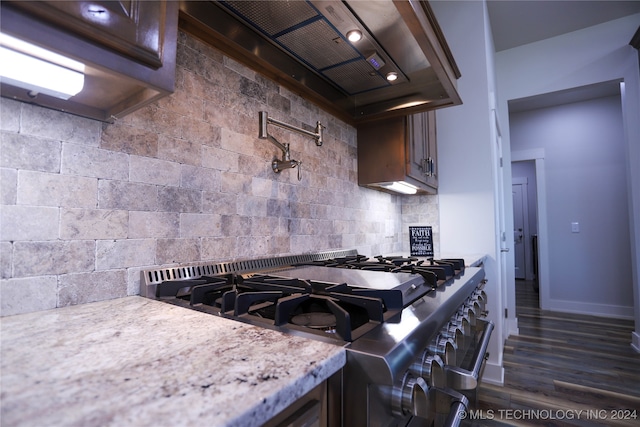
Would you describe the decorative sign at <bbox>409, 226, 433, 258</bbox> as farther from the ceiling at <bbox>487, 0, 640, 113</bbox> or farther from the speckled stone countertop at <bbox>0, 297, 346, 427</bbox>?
the ceiling at <bbox>487, 0, 640, 113</bbox>

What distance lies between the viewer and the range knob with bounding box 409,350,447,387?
603mm

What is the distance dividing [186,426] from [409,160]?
193cm

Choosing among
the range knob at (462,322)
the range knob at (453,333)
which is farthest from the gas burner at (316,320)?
the range knob at (462,322)

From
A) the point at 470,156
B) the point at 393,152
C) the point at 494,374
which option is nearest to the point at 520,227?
the point at 470,156

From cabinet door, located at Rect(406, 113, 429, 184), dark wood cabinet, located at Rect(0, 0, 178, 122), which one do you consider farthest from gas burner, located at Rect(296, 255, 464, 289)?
dark wood cabinet, located at Rect(0, 0, 178, 122)

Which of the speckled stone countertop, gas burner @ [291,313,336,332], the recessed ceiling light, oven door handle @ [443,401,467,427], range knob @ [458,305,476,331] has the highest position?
the recessed ceiling light

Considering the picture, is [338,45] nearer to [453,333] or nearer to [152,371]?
[453,333]

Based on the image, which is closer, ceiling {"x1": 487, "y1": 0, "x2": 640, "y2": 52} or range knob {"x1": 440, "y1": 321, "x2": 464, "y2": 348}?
range knob {"x1": 440, "y1": 321, "x2": 464, "y2": 348}

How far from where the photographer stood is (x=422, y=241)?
2098 mm

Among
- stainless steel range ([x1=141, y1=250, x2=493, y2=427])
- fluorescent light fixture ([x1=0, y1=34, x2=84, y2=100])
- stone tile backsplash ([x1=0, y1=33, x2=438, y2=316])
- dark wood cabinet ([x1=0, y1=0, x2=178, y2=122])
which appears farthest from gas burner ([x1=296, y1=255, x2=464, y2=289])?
fluorescent light fixture ([x1=0, y1=34, x2=84, y2=100])

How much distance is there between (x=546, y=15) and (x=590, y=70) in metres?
0.82

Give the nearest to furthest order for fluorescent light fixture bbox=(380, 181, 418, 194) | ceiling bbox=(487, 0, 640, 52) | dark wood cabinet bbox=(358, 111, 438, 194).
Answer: dark wood cabinet bbox=(358, 111, 438, 194), fluorescent light fixture bbox=(380, 181, 418, 194), ceiling bbox=(487, 0, 640, 52)

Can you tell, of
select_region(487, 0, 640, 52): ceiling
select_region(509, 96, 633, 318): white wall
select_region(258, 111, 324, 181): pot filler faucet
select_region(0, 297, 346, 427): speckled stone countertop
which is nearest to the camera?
select_region(0, 297, 346, 427): speckled stone countertop

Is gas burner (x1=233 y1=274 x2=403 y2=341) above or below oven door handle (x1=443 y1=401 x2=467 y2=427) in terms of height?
above
